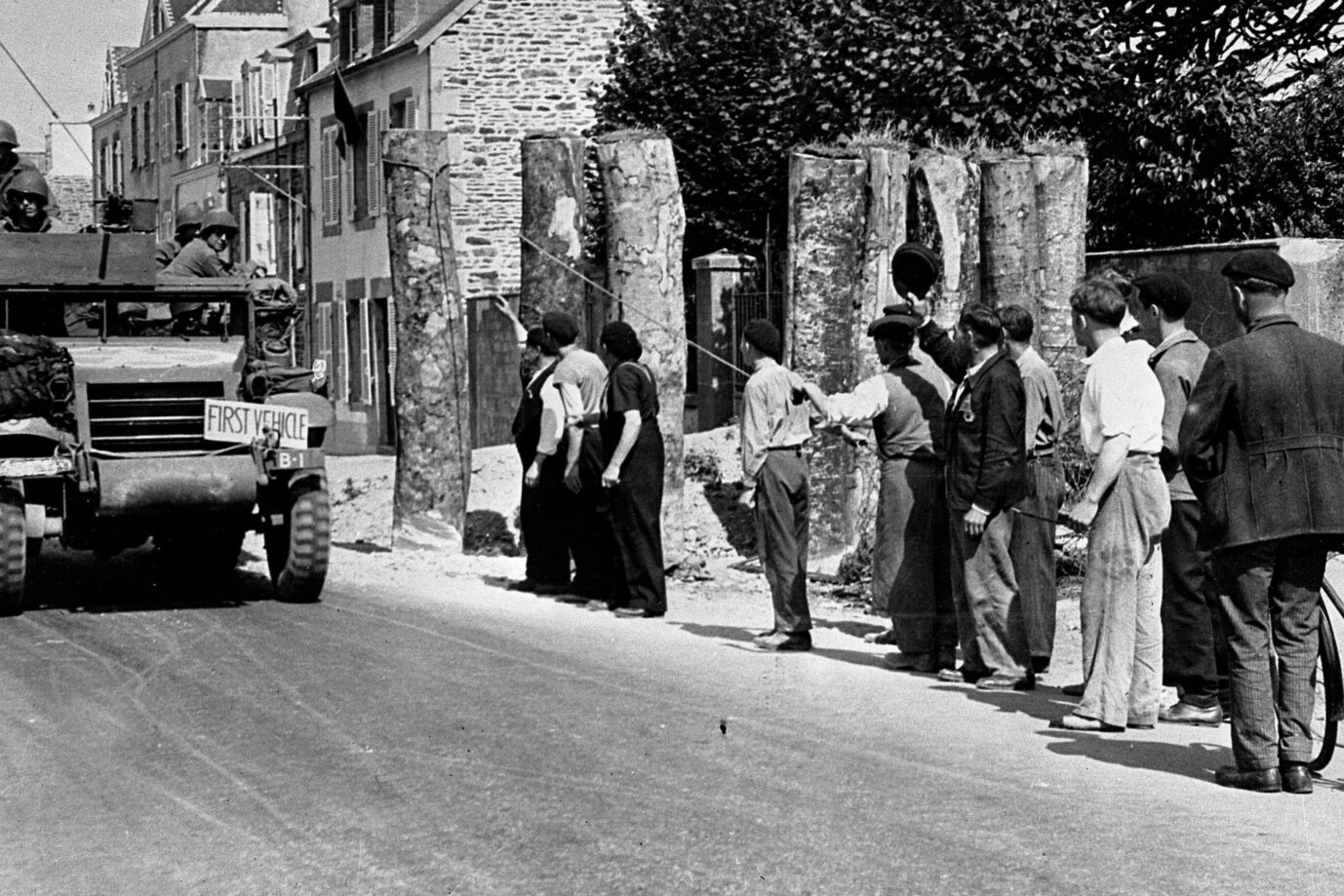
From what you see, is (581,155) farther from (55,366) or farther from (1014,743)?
(1014,743)

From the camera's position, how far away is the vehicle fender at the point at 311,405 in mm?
14180

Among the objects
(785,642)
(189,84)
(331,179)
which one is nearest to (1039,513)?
(785,642)

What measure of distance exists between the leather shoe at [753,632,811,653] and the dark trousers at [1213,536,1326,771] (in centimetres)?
399

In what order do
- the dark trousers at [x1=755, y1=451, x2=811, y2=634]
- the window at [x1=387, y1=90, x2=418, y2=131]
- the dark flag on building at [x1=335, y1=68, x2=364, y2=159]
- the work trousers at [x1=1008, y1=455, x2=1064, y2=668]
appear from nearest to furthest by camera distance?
the work trousers at [x1=1008, y1=455, x2=1064, y2=668] → the dark trousers at [x1=755, y1=451, x2=811, y2=634] → the dark flag on building at [x1=335, y1=68, x2=364, y2=159] → the window at [x1=387, y1=90, x2=418, y2=131]

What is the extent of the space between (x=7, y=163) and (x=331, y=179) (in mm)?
26904

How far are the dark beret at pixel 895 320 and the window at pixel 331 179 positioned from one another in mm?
32523

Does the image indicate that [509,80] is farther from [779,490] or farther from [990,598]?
[990,598]

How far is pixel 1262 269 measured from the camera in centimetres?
779

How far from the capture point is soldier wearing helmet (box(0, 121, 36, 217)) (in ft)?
51.1

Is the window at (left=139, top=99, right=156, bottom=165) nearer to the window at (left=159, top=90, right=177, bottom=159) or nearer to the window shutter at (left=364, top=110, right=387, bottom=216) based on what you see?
the window at (left=159, top=90, right=177, bottom=159)

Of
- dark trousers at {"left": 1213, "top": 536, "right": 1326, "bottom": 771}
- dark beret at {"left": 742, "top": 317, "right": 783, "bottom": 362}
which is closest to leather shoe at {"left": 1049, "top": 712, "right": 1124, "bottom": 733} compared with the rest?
dark trousers at {"left": 1213, "top": 536, "right": 1326, "bottom": 771}

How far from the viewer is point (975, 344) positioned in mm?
9930

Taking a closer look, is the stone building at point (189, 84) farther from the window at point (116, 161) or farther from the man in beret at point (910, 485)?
the man in beret at point (910, 485)

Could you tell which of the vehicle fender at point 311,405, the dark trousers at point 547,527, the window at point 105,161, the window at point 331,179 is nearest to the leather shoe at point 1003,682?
the dark trousers at point 547,527
